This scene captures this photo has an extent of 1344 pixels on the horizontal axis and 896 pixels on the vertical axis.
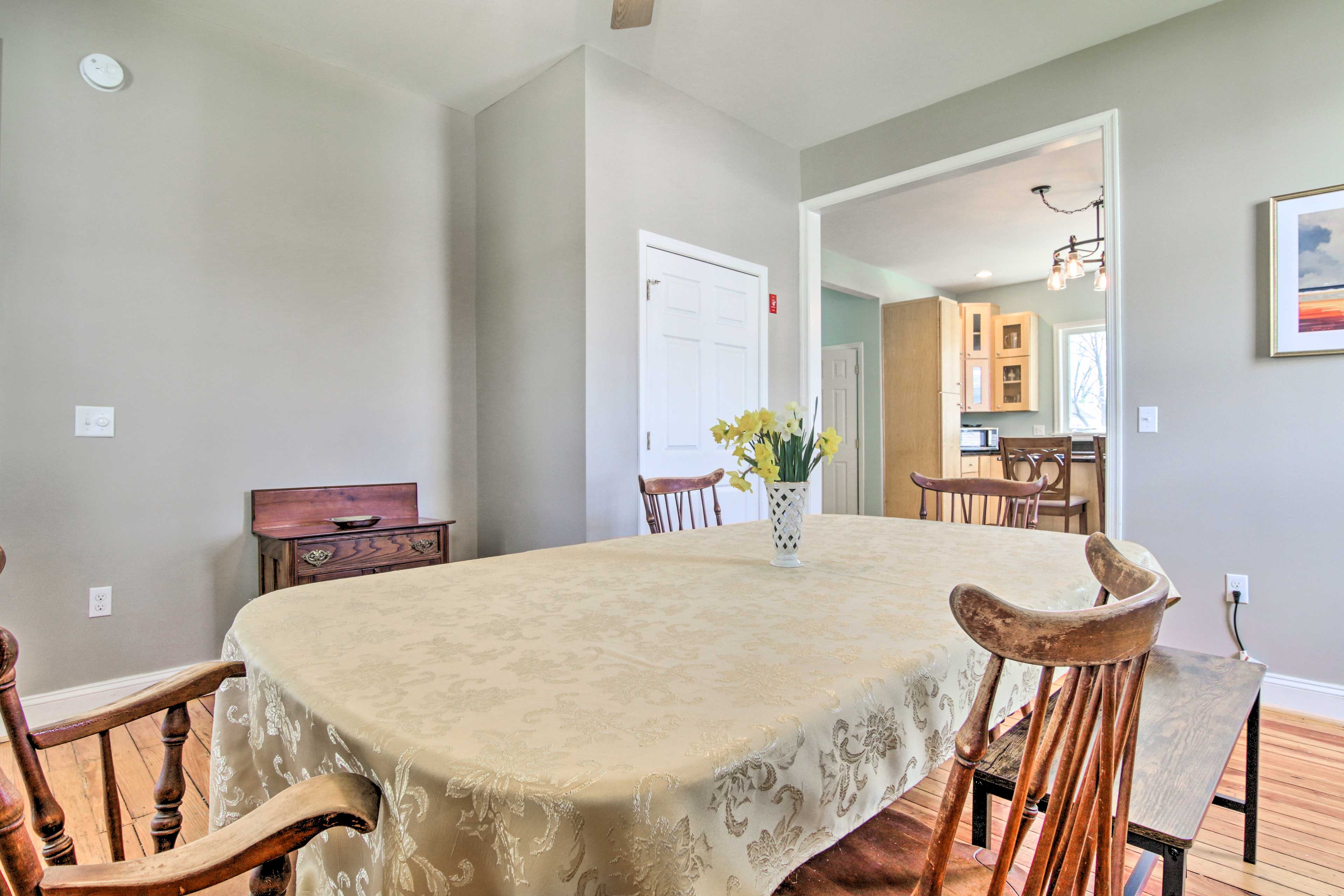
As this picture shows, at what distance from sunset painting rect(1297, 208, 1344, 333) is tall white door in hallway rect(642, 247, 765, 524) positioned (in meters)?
2.27

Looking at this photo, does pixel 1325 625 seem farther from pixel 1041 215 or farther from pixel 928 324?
pixel 928 324

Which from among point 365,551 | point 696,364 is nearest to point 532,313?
point 696,364

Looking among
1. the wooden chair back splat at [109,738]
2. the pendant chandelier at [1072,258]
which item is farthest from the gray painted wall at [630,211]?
the pendant chandelier at [1072,258]

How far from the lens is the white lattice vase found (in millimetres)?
1372

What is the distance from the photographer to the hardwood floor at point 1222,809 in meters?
1.47

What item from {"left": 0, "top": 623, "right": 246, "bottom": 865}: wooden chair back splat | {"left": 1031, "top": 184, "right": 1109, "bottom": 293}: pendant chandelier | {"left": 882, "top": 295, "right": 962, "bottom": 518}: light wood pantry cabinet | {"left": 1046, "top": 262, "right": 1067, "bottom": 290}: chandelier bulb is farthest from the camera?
{"left": 882, "top": 295, "right": 962, "bottom": 518}: light wood pantry cabinet

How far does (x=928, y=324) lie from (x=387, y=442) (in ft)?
17.2

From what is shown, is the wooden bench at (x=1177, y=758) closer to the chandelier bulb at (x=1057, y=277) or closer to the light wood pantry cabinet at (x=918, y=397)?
the chandelier bulb at (x=1057, y=277)

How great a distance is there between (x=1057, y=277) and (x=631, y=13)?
4.18m

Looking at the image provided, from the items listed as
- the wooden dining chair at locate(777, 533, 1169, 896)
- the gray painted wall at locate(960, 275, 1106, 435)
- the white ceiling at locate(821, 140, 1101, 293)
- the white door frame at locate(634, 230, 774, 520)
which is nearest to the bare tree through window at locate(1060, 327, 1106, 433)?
the gray painted wall at locate(960, 275, 1106, 435)

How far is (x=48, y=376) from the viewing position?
7.78ft

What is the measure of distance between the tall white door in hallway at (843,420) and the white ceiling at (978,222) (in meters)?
1.06

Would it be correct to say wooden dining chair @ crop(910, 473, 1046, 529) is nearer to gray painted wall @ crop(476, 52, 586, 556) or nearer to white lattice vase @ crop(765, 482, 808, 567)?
white lattice vase @ crop(765, 482, 808, 567)

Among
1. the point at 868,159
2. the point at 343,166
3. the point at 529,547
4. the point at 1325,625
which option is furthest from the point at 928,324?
the point at 343,166
